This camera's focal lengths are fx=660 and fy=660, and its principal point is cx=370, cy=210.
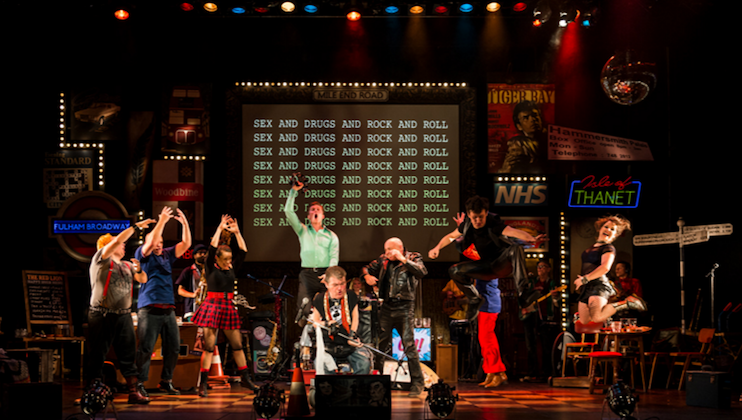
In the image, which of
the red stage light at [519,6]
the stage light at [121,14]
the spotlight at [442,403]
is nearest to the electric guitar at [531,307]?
the red stage light at [519,6]

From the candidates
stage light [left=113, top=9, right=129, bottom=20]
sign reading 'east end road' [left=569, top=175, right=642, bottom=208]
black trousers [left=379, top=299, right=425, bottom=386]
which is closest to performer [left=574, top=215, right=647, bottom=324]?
black trousers [left=379, top=299, right=425, bottom=386]

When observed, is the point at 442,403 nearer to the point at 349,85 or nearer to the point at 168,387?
the point at 168,387

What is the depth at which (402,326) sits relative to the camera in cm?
714

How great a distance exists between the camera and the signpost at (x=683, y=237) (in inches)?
326

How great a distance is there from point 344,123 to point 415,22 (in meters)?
2.00

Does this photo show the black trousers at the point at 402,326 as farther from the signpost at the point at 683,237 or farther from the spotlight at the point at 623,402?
the signpost at the point at 683,237

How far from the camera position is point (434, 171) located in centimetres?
1018

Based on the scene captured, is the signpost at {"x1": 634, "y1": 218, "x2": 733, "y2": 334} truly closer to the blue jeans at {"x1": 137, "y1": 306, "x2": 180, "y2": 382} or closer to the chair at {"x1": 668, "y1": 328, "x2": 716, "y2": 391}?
the chair at {"x1": 668, "y1": 328, "x2": 716, "y2": 391}

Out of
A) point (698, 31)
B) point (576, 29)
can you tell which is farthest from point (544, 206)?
point (698, 31)

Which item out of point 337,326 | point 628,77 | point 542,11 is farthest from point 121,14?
point 628,77

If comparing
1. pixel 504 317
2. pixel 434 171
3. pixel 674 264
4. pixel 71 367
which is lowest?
pixel 71 367

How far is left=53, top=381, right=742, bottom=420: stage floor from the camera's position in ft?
17.9

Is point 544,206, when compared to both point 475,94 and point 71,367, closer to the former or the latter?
point 475,94

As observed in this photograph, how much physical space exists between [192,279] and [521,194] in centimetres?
507
